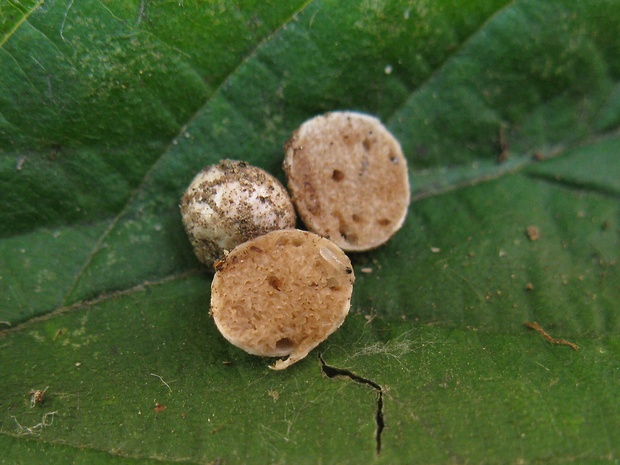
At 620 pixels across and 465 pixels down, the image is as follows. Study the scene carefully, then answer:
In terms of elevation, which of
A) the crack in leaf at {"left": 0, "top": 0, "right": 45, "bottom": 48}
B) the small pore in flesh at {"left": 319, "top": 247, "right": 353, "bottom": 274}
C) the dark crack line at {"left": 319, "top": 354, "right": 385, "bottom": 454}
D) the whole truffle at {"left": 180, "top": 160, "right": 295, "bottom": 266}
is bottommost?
the dark crack line at {"left": 319, "top": 354, "right": 385, "bottom": 454}

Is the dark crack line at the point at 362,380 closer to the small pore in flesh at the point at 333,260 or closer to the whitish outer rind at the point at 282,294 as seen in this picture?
the whitish outer rind at the point at 282,294

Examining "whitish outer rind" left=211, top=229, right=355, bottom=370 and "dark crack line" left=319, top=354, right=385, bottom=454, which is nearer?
"dark crack line" left=319, top=354, right=385, bottom=454

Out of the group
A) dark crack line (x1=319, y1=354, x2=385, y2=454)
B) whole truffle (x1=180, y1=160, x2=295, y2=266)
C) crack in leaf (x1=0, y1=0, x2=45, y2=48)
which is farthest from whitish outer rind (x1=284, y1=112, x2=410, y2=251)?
crack in leaf (x1=0, y1=0, x2=45, y2=48)

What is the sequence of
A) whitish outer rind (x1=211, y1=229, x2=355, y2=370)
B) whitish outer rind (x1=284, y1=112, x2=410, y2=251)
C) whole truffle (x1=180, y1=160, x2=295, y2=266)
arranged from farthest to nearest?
whitish outer rind (x1=284, y1=112, x2=410, y2=251)
whole truffle (x1=180, y1=160, x2=295, y2=266)
whitish outer rind (x1=211, y1=229, x2=355, y2=370)

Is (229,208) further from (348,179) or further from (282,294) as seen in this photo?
(348,179)

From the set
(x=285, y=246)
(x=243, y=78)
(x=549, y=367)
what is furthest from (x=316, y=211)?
(x=549, y=367)

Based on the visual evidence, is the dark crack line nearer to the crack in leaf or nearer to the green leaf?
the green leaf

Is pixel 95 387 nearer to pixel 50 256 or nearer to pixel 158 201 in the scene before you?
pixel 50 256
